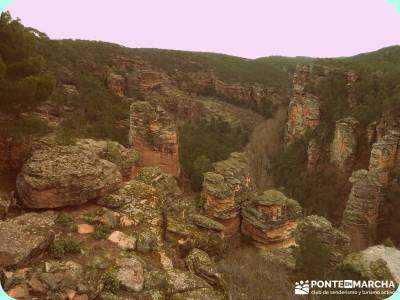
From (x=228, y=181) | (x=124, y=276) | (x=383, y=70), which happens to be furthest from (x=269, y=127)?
(x=124, y=276)

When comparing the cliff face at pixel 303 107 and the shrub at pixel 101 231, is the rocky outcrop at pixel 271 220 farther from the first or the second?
the cliff face at pixel 303 107

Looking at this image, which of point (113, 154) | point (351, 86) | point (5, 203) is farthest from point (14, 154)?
point (351, 86)

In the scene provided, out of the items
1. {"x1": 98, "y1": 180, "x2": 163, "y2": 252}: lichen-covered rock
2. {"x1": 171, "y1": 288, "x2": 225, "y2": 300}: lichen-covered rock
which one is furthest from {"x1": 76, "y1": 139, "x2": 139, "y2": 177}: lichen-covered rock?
{"x1": 171, "y1": 288, "x2": 225, "y2": 300}: lichen-covered rock

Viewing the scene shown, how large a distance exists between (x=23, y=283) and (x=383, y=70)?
63.4 meters

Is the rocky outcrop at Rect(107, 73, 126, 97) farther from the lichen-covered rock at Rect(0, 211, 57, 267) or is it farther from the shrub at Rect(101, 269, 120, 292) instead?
the shrub at Rect(101, 269, 120, 292)

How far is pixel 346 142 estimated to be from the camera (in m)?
51.7

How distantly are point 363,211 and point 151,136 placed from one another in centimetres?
1676

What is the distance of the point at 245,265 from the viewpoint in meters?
15.5

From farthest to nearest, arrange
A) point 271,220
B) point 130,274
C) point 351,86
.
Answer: point 351,86 < point 271,220 < point 130,274

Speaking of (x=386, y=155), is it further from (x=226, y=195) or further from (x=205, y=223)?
(x=205, y=223)

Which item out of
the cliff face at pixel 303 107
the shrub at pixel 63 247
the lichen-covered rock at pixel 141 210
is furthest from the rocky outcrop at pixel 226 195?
the cliff face at pixel 303 107

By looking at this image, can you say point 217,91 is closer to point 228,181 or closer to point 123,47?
point 123,47

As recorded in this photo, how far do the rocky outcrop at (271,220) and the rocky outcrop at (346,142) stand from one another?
1286 inches

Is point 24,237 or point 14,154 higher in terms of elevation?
point 14,154
